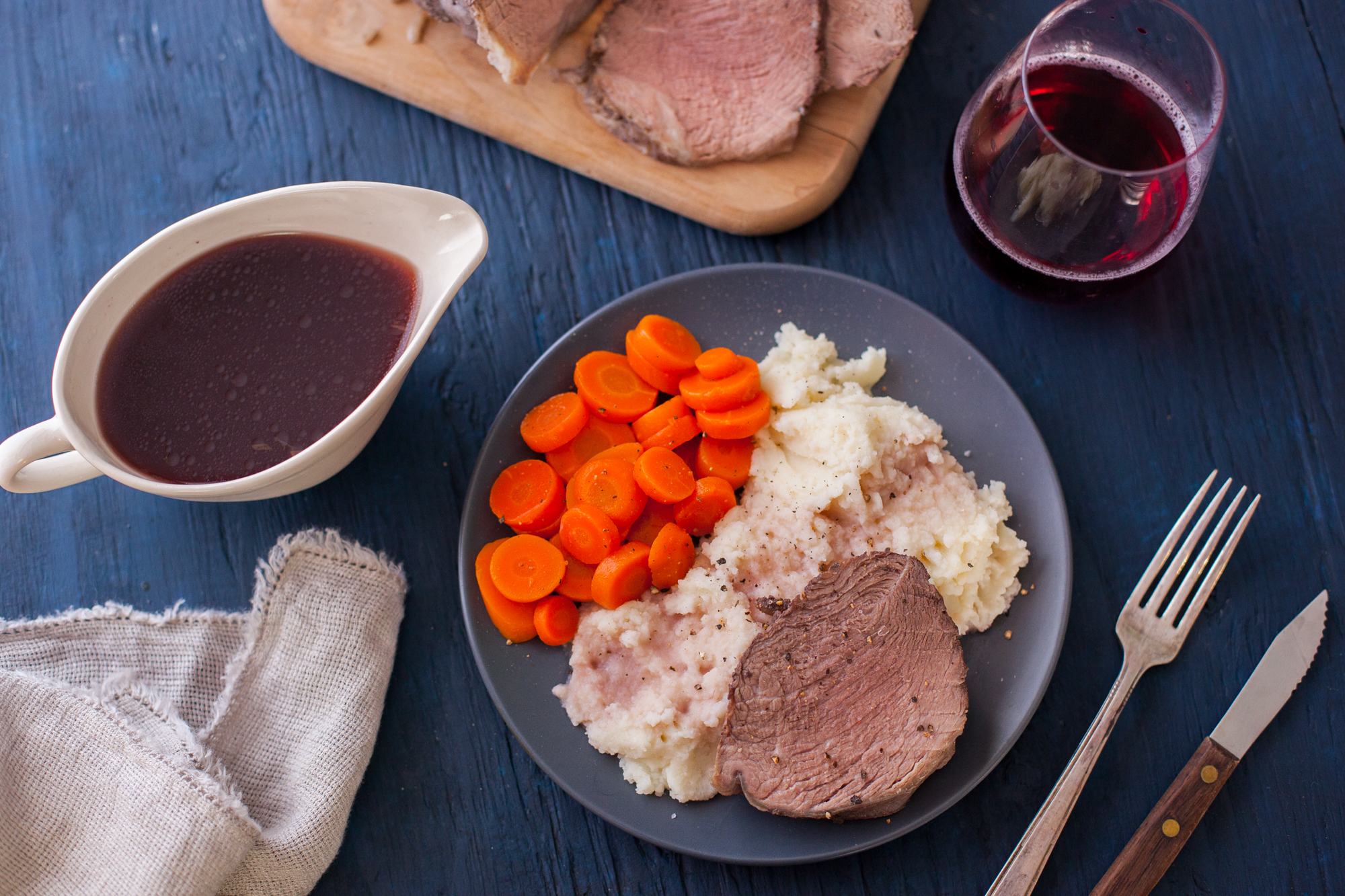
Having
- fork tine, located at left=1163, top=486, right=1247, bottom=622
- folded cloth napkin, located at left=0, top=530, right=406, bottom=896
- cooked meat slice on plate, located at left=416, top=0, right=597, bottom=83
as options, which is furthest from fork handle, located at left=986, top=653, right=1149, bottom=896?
cooked meat slice on plate, located at left=416, top=0, right=597, bottom=83

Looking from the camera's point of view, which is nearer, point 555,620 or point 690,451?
point 555,620

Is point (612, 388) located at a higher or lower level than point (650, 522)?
higher

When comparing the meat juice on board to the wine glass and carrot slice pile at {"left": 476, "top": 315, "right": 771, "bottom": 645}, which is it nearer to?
the wine glass

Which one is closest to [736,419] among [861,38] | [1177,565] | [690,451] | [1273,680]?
[690,451]

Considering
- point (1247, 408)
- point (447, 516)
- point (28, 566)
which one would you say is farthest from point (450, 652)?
point (1247, 408)

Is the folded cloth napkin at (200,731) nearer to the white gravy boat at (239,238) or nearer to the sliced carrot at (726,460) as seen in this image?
the white gravy boat at (239,238)

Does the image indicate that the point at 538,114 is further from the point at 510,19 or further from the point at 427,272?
the point at 427,272

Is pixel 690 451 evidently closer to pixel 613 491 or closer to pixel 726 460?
pixel 726 460
